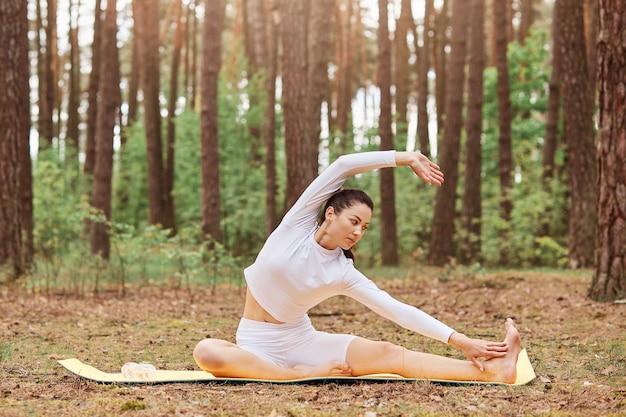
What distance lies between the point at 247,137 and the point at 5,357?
18097 millimetres

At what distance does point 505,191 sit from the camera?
738 inches

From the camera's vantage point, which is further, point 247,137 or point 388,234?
point 247,137

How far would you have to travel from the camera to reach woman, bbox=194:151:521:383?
522 cm

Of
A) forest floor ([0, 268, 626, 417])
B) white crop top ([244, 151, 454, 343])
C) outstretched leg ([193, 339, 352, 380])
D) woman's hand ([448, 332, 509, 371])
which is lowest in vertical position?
forest floor ([0, 268, 626, 417])

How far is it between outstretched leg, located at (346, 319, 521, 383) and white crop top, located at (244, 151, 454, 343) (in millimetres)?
341

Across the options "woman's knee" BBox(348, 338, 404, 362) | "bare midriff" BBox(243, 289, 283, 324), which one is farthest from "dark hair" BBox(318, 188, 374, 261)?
"woman's knee" BBox(348, 338, 404, 362)

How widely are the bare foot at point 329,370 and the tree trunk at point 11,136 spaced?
7.13m

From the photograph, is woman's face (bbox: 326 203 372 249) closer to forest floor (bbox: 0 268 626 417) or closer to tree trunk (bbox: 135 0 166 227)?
forest floor (bbox: 0 268 626 417)

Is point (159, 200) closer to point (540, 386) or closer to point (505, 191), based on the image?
point (505, 191)

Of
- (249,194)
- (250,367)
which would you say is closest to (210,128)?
(249,194)

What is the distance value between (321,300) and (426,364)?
82 centimetres

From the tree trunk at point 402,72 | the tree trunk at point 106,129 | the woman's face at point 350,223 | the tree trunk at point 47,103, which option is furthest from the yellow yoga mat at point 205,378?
the tree trunk at point 47,103

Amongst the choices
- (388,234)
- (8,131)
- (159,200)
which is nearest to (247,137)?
(159,200)

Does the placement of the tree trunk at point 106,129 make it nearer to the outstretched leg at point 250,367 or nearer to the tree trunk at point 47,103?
the tree trunk at point 47,103
